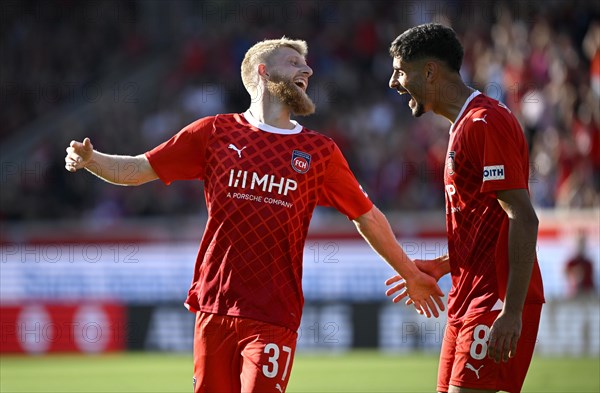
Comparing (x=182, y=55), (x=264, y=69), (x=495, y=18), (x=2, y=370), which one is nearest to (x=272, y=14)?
(x=182, y=55)

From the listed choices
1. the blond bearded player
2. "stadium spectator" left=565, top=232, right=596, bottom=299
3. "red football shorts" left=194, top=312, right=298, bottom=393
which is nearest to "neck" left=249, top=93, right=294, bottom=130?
the blond bearded player

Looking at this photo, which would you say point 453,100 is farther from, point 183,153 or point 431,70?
point 183,153

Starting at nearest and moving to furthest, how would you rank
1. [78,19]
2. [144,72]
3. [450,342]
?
[450,342]
[144,72]
[78,19]

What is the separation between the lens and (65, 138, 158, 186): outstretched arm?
5.98 meters

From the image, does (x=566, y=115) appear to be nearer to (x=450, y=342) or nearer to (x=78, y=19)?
(x=450, y=342)

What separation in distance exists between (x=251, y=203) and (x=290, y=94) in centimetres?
69

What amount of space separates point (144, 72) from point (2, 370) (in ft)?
40.4

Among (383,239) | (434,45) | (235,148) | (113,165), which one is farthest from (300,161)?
(113,165)

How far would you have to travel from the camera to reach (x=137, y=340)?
1772 cm

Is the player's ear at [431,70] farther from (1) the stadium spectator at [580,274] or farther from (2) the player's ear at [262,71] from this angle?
(1) the stadium spectator at [580,274]

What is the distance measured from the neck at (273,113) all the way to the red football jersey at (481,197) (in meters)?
1.00

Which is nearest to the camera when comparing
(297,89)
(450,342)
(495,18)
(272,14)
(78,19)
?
(450,342)

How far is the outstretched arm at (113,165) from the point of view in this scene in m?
5.98

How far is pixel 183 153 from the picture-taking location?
5961 millimetres
